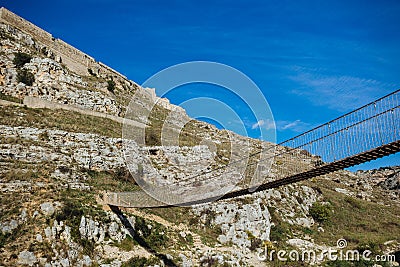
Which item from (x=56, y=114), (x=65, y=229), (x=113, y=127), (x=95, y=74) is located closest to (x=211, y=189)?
(x=65, y=229)

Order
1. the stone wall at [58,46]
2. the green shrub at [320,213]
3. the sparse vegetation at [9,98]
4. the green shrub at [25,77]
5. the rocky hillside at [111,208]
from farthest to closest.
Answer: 1. the stone wall at [58,46]
2. the green shrub at [25,77]
3. the sparse vegetation at [9,98]
4. the green shrub at [320,213]
5. the rocky hillside at [111,208]

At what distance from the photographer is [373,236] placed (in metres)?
27.3

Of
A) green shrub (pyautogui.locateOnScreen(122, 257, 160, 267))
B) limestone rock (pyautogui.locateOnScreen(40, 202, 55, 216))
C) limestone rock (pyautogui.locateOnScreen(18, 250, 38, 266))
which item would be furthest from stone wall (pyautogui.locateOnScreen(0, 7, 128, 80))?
green shrub (pyautogui.locateOnScreen(122, 257, 160, 267))

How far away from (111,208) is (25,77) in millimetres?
21431

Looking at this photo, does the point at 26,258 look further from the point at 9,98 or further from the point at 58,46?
the point at 58,46

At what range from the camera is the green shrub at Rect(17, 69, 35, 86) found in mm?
33528

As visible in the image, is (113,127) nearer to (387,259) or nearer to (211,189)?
(211,189)

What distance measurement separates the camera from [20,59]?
3553 centimetres

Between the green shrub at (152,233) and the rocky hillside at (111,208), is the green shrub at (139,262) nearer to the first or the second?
the rocky hillside at (111,208)

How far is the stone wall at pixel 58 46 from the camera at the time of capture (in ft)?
149

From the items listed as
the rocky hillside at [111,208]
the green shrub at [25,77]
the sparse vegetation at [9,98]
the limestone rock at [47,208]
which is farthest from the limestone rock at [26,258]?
the green shrub at [25,77]

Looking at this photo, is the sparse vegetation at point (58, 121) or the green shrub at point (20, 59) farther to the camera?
the green shrub at point (20, 59)

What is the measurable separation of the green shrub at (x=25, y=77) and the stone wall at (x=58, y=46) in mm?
13694

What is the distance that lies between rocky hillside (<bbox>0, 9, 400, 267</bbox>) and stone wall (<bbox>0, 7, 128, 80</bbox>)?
198 inches
